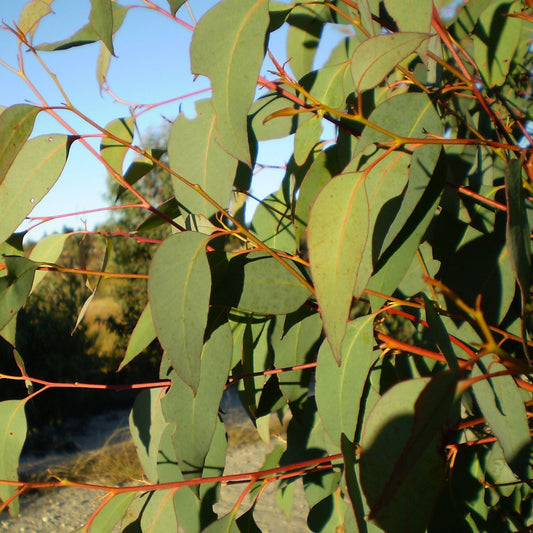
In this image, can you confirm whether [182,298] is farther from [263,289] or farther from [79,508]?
[79,508]

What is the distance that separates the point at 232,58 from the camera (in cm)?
53

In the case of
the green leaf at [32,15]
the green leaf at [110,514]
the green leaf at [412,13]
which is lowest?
the green leaf at [110,514]

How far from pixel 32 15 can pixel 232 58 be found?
321 mm

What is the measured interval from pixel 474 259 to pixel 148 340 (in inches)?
15.5

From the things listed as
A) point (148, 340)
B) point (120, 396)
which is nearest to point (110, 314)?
point (120, 396)

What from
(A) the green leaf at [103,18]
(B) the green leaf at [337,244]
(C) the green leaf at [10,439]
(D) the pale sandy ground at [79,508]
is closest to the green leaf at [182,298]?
(B) the green leaf at [337,244]

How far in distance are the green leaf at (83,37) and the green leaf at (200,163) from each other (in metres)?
0.18

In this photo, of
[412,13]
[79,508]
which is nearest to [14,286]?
[412,13]

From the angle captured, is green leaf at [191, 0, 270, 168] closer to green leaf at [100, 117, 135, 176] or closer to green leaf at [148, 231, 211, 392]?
green leaf at [148, 231, 211, 392]

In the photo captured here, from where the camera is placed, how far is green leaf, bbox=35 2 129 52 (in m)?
0.70

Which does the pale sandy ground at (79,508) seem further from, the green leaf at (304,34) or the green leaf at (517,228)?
the green leaf at (517,228)

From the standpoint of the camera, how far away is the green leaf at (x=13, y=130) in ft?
1.77

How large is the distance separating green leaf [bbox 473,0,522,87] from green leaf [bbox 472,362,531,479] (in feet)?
1.40

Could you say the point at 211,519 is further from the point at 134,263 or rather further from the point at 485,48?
the point at 134,263
